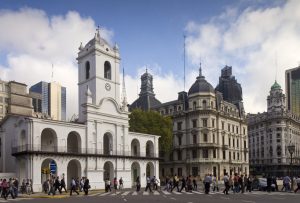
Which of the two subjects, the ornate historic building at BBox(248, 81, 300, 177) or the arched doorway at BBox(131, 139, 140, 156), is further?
the ornate historic building at BBox(248, 81, 300, 177)

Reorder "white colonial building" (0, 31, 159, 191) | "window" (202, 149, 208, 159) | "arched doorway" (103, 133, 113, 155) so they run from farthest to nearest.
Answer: "window" (202, 149, 208, 159) < "arched doorway" (103, 133, 113, 155) < "white colonial building" (0, 31, 159, 191)

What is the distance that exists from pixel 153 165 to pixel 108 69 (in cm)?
1634

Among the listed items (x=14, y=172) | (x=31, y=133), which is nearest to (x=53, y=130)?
(x=31, y=133)

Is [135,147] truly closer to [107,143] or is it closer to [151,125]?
[107,143]

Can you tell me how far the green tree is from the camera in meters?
73.8

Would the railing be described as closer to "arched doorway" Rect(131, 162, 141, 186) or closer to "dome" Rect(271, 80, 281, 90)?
"arched doorway" Rect(131, 162, 141, 186)

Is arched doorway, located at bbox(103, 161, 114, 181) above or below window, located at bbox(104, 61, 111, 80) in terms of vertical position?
below

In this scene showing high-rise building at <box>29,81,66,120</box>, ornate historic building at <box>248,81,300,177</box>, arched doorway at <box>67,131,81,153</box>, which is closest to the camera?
arched doorway at <box>67,131,81,153</box>

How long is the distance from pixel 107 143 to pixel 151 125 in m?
16.0

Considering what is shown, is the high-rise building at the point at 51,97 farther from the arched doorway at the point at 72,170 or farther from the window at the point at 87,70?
the arched doorway at the point at 72,170

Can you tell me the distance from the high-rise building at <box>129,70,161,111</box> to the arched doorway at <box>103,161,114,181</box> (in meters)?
42.0

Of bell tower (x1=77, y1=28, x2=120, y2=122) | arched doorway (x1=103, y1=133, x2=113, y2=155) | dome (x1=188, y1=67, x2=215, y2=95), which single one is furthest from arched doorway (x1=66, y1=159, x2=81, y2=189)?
dome (x1=188, y1=67, x2=215, y2=95)

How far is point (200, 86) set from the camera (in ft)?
277

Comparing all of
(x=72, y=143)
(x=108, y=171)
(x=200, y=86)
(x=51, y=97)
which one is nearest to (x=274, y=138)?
(x=200, y=86)
